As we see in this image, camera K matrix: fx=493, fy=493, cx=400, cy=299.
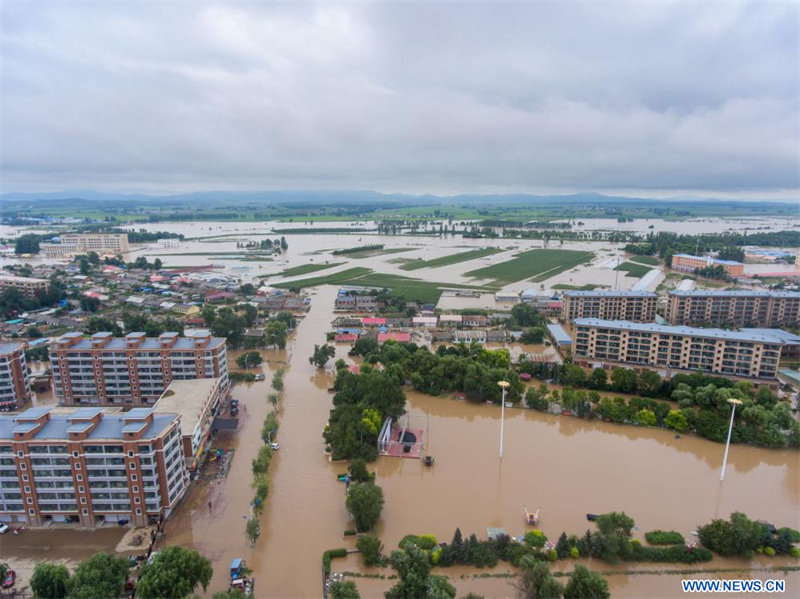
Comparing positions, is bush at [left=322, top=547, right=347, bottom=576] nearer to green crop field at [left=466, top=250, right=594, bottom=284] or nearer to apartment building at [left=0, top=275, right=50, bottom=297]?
apartment building at [left=0, top=275, right=50, bottom=297]

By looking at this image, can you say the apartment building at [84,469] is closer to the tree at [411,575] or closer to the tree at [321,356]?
the tree at [411,575]

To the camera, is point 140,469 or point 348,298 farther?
point 348,298

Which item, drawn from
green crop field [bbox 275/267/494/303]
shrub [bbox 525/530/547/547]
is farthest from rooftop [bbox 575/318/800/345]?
green crop field [bbox 275/267/494/303]

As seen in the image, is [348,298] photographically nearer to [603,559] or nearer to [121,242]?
[603,559]

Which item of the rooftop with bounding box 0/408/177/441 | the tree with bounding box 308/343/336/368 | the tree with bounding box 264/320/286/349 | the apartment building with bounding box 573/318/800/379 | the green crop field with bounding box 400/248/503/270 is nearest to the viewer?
the rooftop with bounding box 0/408/177/441

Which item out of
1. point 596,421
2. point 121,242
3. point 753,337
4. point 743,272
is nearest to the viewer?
point 596,421

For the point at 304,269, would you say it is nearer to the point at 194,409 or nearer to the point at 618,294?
the point at 618,294

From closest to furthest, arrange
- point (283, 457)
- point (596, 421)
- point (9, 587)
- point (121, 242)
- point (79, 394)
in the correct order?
point (9, 587) → point (283, 457) → point (596, 421) → point (79, 394) → point (121, 242)

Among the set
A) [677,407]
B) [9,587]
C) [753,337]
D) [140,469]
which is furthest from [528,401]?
[9,587]
